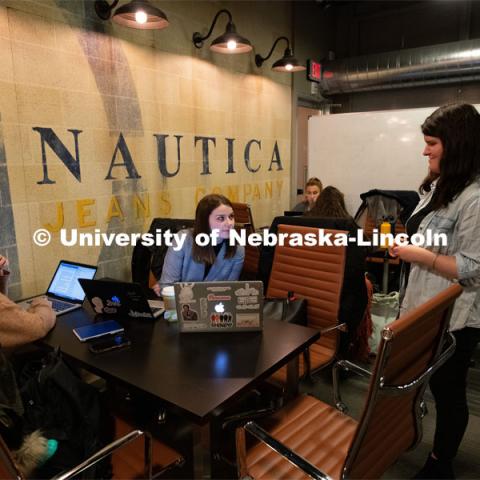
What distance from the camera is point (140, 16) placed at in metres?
2.43

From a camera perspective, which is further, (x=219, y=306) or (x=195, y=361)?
(x=219, y=306)

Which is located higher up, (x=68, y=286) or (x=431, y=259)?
(x=431, y=259)

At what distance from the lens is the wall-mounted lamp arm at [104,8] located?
9.27ft

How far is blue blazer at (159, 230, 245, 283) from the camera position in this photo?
230 centimetres

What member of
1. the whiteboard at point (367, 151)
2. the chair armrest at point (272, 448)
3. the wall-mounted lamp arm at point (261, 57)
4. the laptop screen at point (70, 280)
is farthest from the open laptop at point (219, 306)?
the wall-mounted lamp arm at point (261, 57)

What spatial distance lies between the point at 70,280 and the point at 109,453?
1.29m

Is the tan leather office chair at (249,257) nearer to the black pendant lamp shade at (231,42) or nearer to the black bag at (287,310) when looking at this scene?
the black bag at (287,310)

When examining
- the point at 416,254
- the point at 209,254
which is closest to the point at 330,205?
the point at 209,254

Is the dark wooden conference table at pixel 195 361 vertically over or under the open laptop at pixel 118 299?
under

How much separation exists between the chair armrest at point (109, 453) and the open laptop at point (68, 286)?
1.00m

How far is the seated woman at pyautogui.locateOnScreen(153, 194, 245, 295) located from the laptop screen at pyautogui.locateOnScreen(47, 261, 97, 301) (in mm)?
390

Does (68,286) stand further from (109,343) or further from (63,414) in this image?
(63,414)

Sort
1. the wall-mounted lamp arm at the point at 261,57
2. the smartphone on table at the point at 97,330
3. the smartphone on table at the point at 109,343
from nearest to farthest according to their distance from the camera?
the smartphone on table at the point at 109,343
the smartphone on table at the point at 97,330
the wall-mounted lamp arm at the point at 261,57

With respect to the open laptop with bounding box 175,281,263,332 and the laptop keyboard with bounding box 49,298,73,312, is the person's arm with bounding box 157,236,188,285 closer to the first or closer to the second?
the laptop keyboard with bounding box 49,298,73,312
